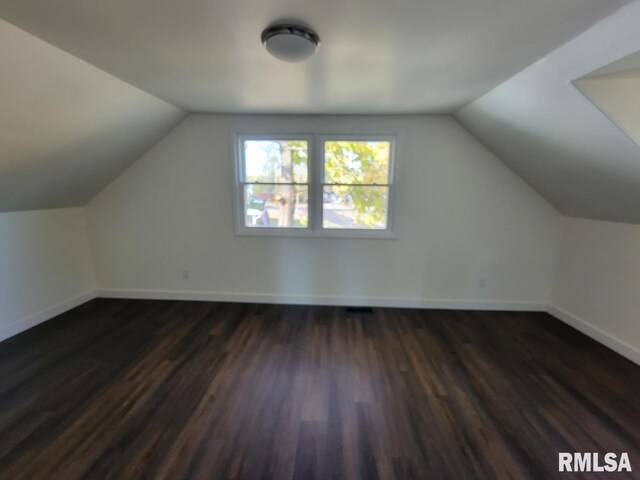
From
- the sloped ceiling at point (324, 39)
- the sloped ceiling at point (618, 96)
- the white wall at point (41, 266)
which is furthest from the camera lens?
the white wall at point (41, 266)

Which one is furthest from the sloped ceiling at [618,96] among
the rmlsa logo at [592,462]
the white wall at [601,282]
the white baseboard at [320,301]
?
the white baseboard at [320,301]

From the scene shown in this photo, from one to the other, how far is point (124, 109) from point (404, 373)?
3.29 metres

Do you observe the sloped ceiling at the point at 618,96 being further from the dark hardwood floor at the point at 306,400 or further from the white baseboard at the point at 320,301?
the white baseboard at the point at 320,301

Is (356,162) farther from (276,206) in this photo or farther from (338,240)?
(276,206)

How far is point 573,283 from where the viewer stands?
327 centimetres

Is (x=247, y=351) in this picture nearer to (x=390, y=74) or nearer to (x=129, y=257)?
(x=129, y=257)

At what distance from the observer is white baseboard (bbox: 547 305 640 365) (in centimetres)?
260

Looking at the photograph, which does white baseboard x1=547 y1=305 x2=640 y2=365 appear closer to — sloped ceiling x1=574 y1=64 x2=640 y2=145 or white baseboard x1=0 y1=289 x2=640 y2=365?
white baseboard x1=0 y1=289 x2=640 y2=365

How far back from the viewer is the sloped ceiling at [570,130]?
4.94 feet

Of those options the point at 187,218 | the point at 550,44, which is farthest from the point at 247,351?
the point at 550,44

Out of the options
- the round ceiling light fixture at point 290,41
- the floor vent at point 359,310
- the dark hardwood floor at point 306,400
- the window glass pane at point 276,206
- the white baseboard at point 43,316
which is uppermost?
the round ceiling light fixture at point 290,41

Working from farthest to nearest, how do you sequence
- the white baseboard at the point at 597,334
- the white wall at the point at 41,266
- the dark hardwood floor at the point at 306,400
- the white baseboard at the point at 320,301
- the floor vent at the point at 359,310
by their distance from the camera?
the floor vent at the point at 359,310 < the white baseboard at the point at 320,301 < the white wall at the point at 41,266 < the white baseboard at the point at 597,334 < the dark hardwood floor at the point at 306,400

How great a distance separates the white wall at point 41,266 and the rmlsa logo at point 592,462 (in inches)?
178

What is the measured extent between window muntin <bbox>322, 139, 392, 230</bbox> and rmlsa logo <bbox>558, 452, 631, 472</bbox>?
2490mm
